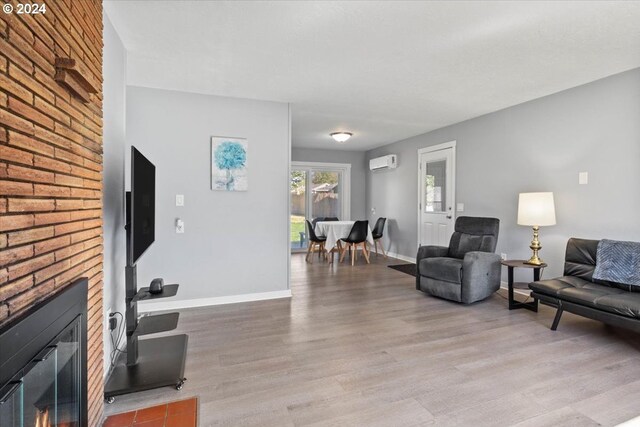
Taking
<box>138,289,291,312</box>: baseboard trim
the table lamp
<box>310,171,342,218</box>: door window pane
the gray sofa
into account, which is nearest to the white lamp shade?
the table lamp

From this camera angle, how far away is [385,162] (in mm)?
6945

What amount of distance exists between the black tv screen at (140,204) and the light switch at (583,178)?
4.11m

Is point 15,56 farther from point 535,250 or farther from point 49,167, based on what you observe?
point 535,250

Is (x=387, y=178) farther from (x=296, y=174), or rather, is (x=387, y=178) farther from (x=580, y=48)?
(x=580, y=48)

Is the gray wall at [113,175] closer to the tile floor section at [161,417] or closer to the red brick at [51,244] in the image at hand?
the tile floor section at [161,417]

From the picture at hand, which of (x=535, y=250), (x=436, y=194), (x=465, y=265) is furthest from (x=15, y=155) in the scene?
(x=436, y=194)

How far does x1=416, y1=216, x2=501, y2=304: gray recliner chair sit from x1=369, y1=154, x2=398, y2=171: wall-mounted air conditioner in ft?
8.45

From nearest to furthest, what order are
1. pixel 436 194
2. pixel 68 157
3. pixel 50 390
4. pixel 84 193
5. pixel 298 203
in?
pixel 50 390
pixel 68 157
pixel 84 193
pixel 436 194
pixel 298 203

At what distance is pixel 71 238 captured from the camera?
1434 mm

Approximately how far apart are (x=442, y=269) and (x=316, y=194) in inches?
176

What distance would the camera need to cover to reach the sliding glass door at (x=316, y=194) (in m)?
7.84

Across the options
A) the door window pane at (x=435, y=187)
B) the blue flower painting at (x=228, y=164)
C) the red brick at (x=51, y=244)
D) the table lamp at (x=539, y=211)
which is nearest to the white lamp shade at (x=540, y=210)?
the table lamp at (x=539, y=211)

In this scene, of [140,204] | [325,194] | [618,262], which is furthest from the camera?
[325,194]

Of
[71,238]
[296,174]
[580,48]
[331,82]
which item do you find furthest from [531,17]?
[296,174]
